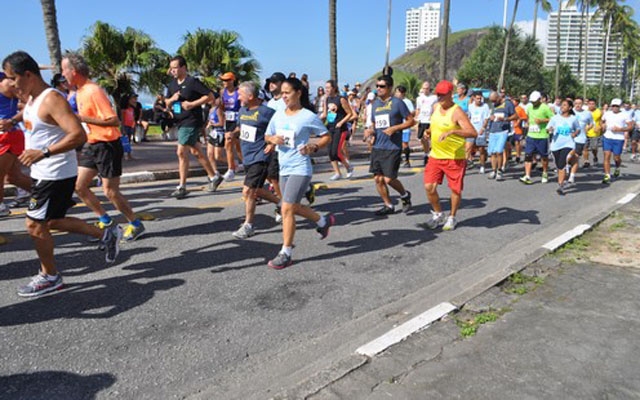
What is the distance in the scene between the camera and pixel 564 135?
371 inches

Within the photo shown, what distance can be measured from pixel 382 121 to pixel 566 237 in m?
2.88

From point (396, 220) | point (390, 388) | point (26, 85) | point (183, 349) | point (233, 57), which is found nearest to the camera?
point (390, 388)

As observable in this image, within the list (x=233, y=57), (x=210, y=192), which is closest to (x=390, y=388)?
(x=210, y=192)

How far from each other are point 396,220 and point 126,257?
12.0 feet

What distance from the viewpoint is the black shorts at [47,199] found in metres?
3.83

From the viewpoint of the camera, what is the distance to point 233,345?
3.28 m

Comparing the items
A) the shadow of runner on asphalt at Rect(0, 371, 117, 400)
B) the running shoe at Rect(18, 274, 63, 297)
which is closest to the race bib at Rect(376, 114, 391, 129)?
the running shoe at Rect(18, 274, 63, 297)

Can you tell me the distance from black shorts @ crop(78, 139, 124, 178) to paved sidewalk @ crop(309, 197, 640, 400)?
3.75 m

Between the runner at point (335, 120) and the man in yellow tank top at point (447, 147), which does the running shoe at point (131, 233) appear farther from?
the runner at point (335, 120)

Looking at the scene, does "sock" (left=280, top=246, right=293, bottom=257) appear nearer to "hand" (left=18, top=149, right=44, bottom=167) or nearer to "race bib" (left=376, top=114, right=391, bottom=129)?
"hand" (left=18, top=149, right=44, bottom=167)

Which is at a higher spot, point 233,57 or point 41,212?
point 233,57

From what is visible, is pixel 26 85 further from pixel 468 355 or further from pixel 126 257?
pixel 468 355

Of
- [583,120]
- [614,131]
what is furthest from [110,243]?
A: [614,131]

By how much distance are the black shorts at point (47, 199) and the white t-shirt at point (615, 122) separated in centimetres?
1135
